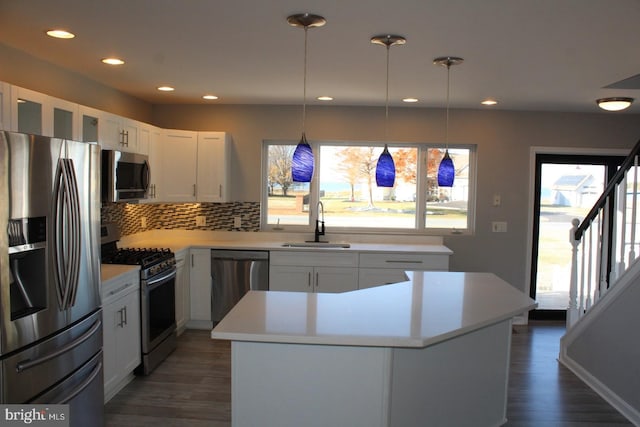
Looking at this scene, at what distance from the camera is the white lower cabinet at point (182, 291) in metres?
4.73

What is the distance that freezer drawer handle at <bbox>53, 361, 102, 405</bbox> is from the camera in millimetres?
2518

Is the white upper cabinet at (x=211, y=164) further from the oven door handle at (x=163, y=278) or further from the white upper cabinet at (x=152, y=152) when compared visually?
the oven door handle at (x=163, y=278)

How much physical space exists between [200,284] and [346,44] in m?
3.02

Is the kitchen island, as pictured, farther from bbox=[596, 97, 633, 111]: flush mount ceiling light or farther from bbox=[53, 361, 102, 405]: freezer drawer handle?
bbox=[596, 97, 633, 111]: flush mount ceiling light

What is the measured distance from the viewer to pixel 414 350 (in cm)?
245

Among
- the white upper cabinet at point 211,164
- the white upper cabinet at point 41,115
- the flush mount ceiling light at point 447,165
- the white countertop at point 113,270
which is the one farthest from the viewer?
the white upper cabinet at point 211,164

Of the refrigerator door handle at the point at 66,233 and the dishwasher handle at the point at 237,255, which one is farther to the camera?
the dishwasher handle at the point at 237,255

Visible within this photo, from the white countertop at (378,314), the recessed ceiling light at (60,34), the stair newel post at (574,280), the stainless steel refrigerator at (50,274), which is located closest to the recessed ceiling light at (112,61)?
the recessed ceiling light at (60,34)

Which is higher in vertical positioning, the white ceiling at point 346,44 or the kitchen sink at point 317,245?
the white ceiling at point 346,44

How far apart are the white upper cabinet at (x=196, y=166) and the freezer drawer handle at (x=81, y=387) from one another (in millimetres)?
2438

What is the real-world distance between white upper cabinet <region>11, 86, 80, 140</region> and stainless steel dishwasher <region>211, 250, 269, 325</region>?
76.2 inches

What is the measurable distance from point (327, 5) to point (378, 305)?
1541 mm

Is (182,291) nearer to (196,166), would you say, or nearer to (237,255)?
(237,255)

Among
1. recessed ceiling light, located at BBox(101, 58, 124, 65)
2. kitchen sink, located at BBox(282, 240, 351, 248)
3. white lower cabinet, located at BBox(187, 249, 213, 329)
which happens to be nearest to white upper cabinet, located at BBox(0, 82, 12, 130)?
recessed ceiling light, located at BBox(101, 58, 124, 65)
